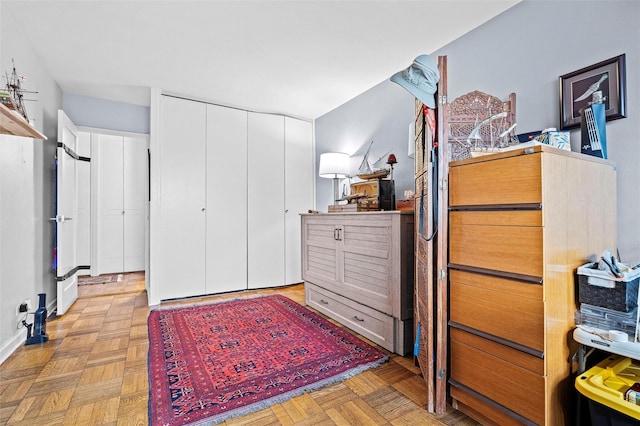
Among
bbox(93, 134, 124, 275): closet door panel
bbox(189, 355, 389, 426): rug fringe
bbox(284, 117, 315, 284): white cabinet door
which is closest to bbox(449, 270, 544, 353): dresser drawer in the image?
bbox(189, 355, 389, 426): rug fringe

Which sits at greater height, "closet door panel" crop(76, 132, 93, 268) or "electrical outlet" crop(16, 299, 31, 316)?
"closet door panel" crop(76, 132, 93, 268)

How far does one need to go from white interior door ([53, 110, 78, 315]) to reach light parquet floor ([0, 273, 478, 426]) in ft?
2.34

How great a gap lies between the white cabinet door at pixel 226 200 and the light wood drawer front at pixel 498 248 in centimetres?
308

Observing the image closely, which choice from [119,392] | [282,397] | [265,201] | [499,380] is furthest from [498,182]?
[265,201]

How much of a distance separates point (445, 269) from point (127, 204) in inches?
227

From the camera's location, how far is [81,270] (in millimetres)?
5371

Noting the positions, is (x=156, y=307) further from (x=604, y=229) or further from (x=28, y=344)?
(x=604, y=229)

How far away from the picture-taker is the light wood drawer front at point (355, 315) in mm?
2338

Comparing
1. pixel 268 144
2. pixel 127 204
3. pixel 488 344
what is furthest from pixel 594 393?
pixel 127 204

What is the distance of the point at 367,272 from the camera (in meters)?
2.51

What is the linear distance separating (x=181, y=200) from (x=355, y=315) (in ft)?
8.11

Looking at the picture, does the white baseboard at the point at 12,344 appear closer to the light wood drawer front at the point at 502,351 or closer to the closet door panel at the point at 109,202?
the light wood drawer front at the point at 502,351

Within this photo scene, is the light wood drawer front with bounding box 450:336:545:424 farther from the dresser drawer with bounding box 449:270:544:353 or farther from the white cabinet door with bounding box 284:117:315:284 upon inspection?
the white cabinet door with bounding box 284:117:315:284

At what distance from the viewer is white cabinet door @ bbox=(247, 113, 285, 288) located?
13.9 ft
